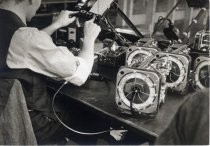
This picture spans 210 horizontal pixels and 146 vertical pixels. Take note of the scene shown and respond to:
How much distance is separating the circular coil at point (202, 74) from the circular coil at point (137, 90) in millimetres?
303

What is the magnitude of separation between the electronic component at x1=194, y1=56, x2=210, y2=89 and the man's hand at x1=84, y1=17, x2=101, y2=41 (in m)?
0.48

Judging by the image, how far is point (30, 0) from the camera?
1546 millimetres

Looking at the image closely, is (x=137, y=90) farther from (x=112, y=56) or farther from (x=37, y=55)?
(x=112, y=56)

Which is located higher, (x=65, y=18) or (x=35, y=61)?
(x=65, y=18)

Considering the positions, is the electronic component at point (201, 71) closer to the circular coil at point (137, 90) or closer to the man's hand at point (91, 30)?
the circular coil at point (137, 90)

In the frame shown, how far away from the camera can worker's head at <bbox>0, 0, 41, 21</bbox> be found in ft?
4.84

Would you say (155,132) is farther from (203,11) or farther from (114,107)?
(203,11)

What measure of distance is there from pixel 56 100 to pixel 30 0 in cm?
49

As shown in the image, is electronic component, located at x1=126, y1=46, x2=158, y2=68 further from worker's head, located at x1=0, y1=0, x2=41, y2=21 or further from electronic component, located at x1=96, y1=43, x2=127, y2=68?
worker's head, located at x1=0, y1=0, x2=41, y2=21

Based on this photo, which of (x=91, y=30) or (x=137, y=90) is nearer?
(x=137, y=90)

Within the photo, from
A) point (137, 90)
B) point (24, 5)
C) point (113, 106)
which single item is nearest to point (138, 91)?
point (137, 90)

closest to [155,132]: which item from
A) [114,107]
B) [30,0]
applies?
[114,107]

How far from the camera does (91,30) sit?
155 cm

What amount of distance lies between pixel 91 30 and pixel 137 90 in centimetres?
48
